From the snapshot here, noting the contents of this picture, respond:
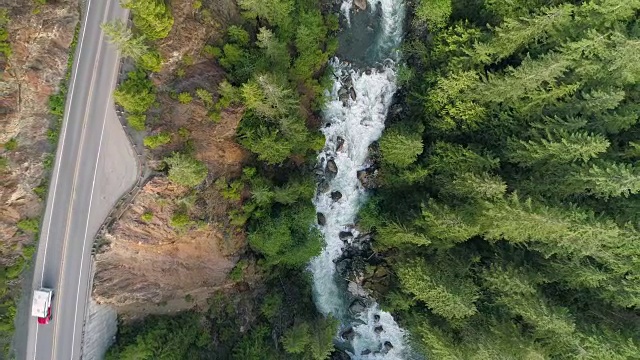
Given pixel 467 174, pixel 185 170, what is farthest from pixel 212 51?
pixel 467 174

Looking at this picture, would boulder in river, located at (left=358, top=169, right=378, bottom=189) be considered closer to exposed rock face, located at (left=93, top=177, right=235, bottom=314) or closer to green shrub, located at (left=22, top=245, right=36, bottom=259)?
exposed rock face, located at (left=93, top=177, right=235, bottom=314)

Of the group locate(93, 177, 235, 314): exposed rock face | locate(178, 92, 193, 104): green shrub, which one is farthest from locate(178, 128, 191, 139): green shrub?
locate(93, 177, 235, 314): exposed rock face

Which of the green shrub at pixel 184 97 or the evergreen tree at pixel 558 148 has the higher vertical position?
the green shrub at pixel 184 97

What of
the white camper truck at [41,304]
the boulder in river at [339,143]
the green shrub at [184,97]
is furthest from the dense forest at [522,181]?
the white camper truck at [41,304]

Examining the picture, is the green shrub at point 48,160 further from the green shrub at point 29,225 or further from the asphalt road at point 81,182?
the green shrub at point 29,225

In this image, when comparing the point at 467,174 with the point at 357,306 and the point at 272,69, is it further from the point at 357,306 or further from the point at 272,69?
the point at 357,306

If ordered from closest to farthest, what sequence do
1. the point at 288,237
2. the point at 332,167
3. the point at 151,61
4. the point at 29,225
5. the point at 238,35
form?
the point at 151,61, the point at 29,225, the point at 238,35, the point at 288,237, the point at 332,167
